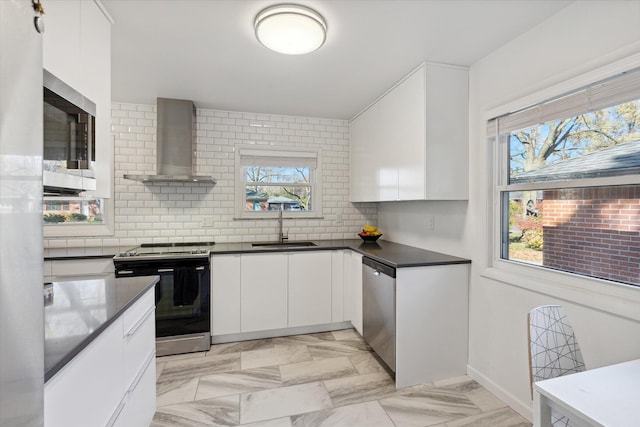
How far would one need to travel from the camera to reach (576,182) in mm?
1712

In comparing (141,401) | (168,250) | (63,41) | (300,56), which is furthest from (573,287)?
(168,250)

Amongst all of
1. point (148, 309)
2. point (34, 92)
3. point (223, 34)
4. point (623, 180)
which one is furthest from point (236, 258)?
point (623, 180)

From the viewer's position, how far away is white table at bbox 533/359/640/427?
2.86 feet

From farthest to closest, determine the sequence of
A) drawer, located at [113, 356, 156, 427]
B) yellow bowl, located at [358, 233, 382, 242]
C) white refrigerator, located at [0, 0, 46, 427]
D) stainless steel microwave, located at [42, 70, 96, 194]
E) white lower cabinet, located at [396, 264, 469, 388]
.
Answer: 1. yellow bowl, located at [358, 233, 382, 242]
2. white lower cabinet, located at [396, 264, 469, 388]
3. drawer, located at [113, 356, 156, 427]
4. stainless steel microwave, located at [42, 70, 96, 194]
5. white refrigerator, located at [0, 0, 46, 427]

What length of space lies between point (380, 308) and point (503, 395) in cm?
100

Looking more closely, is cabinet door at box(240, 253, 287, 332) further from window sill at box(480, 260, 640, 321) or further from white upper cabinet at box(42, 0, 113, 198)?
A: window sill at box(480, 260, 640, 321)

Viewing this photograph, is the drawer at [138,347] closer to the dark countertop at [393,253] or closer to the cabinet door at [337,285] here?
the dark countertop at [393,253]

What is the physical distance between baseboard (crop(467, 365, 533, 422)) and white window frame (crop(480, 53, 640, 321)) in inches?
29.6

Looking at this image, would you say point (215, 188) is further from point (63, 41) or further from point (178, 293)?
point (63, 41)

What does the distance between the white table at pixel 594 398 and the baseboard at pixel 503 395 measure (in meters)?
1.06

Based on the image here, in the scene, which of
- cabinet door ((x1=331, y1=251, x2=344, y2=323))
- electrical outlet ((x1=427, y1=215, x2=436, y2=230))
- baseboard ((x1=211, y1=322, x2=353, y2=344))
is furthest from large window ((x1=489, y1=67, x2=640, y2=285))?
baseboard ((x1=211, y1=322, x2=353, y2=344))

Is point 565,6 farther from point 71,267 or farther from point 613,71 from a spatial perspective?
point 71,267

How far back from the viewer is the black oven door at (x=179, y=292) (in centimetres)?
275

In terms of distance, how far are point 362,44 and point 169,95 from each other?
2.05 m
